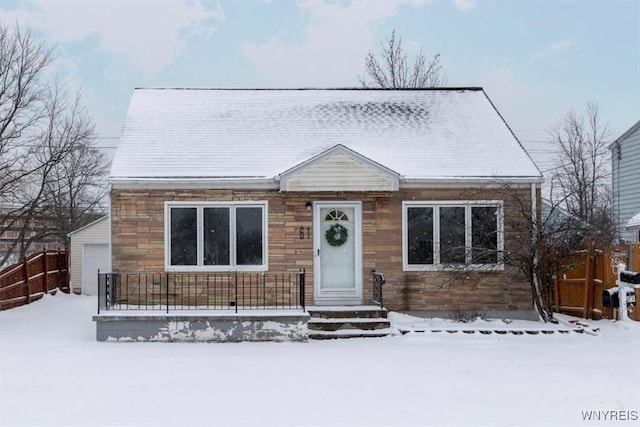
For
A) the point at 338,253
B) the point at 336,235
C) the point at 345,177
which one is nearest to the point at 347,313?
the point at 338,253

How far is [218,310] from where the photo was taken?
520 inches

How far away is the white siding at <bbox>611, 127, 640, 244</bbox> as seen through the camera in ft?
76.7

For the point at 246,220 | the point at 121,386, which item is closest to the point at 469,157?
the point at 246,220

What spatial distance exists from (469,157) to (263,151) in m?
4.58

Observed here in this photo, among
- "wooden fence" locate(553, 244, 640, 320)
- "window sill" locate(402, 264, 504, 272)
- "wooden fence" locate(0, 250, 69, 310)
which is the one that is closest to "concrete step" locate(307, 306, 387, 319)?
"window sill" locate(402, 264, 504, 272)

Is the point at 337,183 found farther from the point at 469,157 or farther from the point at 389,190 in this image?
the point at 469,157

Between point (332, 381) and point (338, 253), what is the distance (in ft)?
18.9

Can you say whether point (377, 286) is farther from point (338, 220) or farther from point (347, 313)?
point (338, 220)

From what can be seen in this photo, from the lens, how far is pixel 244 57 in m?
19.7

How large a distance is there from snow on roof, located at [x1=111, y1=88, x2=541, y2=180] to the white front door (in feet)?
4.25

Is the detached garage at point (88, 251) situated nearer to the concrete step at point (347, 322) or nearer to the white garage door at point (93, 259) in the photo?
the white garage door at point (93, 259)

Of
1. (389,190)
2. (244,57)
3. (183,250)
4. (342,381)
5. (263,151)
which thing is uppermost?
(244,57)

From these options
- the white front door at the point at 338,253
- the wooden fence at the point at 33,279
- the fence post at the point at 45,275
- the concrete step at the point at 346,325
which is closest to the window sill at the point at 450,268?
the white front door at the point at 338,253

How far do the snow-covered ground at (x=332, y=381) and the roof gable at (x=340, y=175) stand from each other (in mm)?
2951
